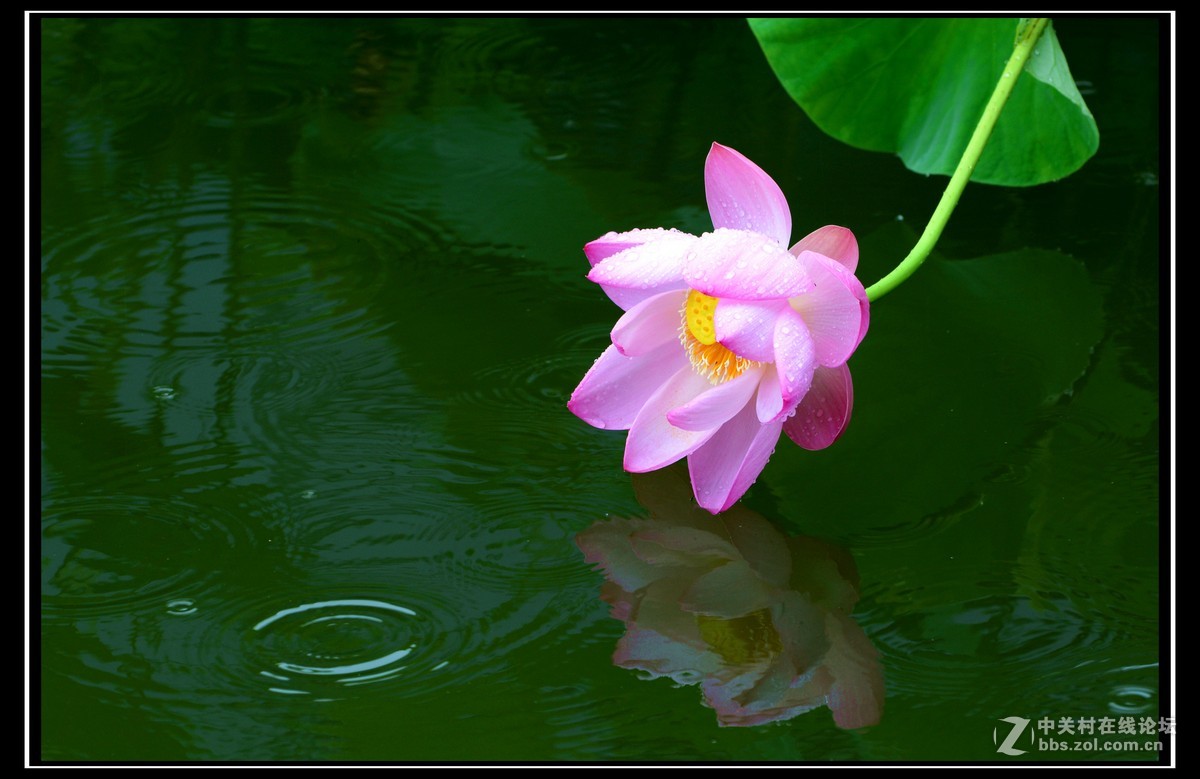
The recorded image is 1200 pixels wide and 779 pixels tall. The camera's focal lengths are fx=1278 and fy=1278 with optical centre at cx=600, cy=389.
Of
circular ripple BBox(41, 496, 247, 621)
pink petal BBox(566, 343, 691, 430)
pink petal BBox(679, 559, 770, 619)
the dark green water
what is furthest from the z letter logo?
circular ripple BBox(41, 496, 247, 621)

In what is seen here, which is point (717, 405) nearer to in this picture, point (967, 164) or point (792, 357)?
point (792, 357)

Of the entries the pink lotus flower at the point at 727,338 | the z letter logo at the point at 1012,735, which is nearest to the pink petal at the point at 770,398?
the pink lotus flower at the point at 727,338

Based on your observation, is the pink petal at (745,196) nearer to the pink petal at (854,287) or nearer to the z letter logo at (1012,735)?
the pink petal at (854,287)

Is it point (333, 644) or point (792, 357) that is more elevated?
point (792, 357)

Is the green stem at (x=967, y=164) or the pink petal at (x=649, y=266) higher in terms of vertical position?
the green stem at (x=967, y=164)

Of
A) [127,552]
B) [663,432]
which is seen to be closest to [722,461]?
[663,432]

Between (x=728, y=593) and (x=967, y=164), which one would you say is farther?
(x=967, y=164)
